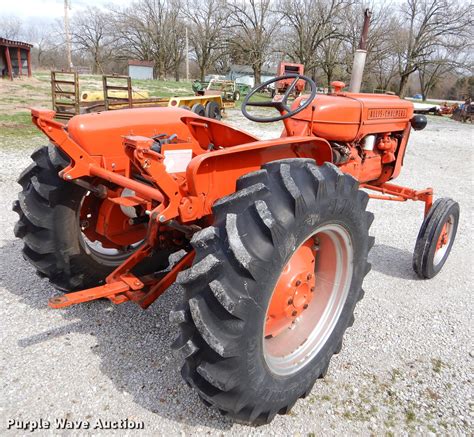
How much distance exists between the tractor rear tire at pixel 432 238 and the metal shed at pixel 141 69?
3489 cm

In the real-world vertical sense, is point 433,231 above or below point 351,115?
below

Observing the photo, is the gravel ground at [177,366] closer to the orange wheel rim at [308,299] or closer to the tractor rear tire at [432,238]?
the tractor rear tire at [432,238]

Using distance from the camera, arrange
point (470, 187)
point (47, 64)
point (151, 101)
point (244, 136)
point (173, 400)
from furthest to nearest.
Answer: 1. point (47, 64)
2. point (151, 101)
3. point (470, 187)
4. point (244, 136)
5. point (173, 400)

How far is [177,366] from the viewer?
1.88 meters

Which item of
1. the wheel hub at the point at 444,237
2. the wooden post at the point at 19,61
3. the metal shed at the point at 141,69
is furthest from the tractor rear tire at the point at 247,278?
the metal shed at the point at 141,69

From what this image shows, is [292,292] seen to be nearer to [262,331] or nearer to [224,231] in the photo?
[262,331]

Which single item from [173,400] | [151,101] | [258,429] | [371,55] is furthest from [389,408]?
[371,55]

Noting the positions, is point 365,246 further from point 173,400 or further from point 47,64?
point 47,64

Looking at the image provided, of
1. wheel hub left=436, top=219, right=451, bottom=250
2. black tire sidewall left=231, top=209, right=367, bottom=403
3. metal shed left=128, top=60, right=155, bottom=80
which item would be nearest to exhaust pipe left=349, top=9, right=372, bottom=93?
wheel hub left=436, top=219, right=451, bottom=250

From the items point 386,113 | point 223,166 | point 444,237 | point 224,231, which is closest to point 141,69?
point 386,113

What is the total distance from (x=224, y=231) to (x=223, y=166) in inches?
16.0

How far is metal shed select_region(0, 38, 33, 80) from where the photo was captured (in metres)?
21.5

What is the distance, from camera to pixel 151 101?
11797 millimetres

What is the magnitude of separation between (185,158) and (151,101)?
1027cm
